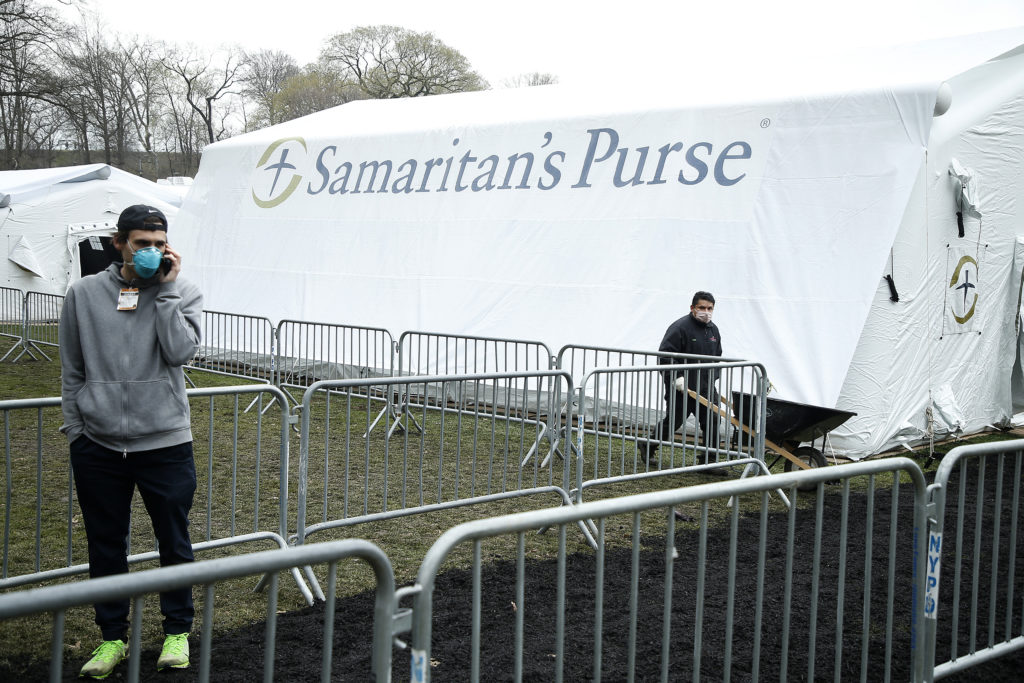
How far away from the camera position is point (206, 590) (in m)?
2.45

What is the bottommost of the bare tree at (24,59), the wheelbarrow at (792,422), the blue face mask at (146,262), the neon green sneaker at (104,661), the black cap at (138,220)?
the neon green sneaker at (104,661)

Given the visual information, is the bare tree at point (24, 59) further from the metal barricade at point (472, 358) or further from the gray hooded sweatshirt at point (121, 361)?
the gray hooded sweatshirt at point (121, 361)

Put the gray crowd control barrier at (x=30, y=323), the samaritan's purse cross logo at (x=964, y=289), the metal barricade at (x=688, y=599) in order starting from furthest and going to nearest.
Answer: the gray crowd control barrier at (x=30, y=323), the samaritan's purse cross logo at (x=964, y=289), the metal barricade at (x=688, y=599)

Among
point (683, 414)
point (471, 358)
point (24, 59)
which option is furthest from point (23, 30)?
point (683, 414)

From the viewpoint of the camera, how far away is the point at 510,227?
13.4m

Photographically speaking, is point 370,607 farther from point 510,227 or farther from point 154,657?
point 510,227

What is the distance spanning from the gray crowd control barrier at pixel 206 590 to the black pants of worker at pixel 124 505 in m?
2.04

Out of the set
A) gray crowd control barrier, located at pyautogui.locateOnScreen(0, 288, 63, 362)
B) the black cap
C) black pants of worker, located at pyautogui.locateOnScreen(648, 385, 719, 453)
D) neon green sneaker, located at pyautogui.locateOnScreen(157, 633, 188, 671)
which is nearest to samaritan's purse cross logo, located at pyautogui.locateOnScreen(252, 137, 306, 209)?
gray crowd control barrier, located at pyautogui.locateOnScreen(0, 288, 63, 362)

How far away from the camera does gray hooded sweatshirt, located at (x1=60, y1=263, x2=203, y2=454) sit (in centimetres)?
424

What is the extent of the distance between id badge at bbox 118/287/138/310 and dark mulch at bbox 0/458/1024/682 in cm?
182

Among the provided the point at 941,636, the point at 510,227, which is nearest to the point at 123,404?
the point at 941,636

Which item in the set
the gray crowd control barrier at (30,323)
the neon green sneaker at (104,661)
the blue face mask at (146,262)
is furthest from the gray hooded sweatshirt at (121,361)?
the gray crowd control barrier at (30,323)

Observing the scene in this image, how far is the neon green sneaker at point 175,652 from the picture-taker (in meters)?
4.45

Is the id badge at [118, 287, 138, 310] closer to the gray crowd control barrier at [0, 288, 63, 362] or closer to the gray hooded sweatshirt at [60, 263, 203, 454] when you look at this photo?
the gray hooded sweatshirt at [60, 263, 203, 454]
